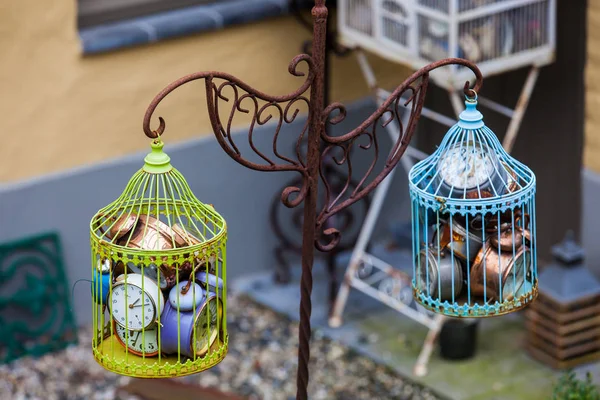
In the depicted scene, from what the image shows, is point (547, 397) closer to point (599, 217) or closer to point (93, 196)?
point (599, 217)

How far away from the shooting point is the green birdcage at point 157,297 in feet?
12.6

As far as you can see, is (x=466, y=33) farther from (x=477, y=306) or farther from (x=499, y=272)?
(x=477, y=306)

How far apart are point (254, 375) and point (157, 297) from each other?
267 centimetres

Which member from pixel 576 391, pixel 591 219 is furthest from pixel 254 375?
pixel 591 219

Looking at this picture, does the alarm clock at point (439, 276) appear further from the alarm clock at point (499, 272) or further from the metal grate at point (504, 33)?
the metal grate at point (504, 33)

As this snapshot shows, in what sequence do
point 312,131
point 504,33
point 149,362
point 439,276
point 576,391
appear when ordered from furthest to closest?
point 504,33 → point 576,391 → point 439,276 → point 149,362 → point 312,131

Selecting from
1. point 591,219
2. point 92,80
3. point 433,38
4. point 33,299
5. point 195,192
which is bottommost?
point 33,299

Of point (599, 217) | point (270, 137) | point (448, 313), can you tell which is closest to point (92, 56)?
point (270, 137)

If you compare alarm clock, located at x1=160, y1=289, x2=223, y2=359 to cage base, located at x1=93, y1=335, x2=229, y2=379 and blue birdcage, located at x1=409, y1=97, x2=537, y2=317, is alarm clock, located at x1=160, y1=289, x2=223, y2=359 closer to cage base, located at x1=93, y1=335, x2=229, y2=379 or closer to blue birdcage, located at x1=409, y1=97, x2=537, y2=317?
cage base, located at x1=93, y1=335, x2=229, y2=379

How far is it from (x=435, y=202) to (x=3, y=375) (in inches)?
126

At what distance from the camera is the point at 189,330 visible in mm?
3873

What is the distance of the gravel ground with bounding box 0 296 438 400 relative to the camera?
6.33 metres

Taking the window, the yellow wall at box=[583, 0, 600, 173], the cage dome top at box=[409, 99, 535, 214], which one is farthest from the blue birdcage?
the window

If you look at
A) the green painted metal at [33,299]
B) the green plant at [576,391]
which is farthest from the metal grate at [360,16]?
the green plant at [576,391]
